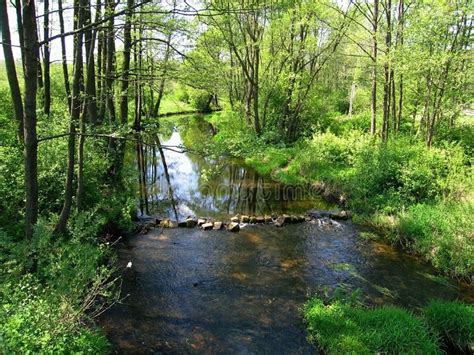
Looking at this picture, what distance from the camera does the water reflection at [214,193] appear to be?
1420 cm

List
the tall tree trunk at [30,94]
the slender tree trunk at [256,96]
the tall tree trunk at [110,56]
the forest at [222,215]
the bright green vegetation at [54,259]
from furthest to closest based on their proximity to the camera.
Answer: the slender tree trunk at [256,96] → the tall tree trunk at [110,56] → the forest at [222,215] → the tall tree trunk at [30,94] → the bright green vegetation at [54,259]

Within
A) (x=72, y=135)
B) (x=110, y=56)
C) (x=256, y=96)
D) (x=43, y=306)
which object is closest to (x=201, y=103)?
(x=256, y=96)

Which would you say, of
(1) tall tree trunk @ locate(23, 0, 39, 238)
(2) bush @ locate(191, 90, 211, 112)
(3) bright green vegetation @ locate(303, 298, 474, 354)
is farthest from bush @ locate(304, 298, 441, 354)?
(2) bush @ locate(191, 90, 211, 112)

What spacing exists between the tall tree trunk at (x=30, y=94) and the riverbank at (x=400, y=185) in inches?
121

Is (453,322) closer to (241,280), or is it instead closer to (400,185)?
(241,280)

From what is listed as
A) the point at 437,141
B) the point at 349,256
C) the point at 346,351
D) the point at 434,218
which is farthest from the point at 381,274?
the point at 437,141

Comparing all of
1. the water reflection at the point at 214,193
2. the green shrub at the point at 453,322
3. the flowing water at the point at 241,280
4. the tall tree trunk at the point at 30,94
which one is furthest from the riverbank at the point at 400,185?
the tall tree trunk at the point at 30,94

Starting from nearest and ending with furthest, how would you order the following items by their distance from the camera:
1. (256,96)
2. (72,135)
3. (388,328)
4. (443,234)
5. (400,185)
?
(388,328), (72,135), (443,234), (400,185), (256,96)

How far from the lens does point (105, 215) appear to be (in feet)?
35.2

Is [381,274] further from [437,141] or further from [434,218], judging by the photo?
[437,141]

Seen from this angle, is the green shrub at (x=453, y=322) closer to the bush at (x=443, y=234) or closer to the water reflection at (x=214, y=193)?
the bush at (x=443, y=234)

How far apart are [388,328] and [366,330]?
1.32 feet

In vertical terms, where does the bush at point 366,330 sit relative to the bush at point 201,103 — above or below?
below

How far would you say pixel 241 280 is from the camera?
8.80 metres
